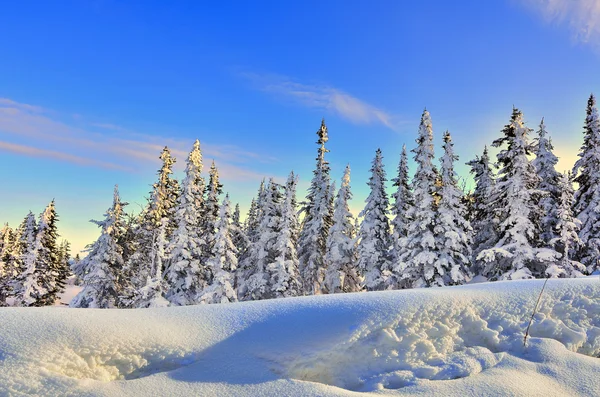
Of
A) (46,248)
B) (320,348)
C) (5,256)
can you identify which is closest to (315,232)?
(46,248)

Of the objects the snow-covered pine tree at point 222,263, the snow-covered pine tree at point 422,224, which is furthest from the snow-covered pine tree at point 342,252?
the snow-covered pine tree at point 222,263

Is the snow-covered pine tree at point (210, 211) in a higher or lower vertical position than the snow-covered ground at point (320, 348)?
higher

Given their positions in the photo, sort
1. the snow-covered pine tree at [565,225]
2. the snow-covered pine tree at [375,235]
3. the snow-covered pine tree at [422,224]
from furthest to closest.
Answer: the snow-covered pine tree at [375,235] → the snow-covered pine tree at [422,224] → the snow-covered pine tree at [565,225]

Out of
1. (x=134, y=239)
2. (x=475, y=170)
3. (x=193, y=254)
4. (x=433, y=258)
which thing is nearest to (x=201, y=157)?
(x=193, y=254)

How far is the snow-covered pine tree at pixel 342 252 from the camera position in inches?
1300

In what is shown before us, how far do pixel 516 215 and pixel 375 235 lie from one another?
470 inches

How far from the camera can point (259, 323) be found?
5410 millimetres

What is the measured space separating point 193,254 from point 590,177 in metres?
31.2

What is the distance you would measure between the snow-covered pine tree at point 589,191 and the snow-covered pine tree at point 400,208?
1180 cm

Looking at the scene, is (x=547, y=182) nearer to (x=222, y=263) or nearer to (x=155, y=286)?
(x=222, y=263)

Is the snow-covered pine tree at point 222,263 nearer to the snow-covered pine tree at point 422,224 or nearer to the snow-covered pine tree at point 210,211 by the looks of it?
the snow-covered pine tree at point 210,211

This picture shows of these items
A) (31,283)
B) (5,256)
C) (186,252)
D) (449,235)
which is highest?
(449,235)

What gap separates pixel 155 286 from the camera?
2709cm

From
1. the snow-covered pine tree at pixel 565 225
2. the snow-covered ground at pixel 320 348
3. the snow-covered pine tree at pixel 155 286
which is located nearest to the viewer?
the snow-covered ground at pixel 320 348
